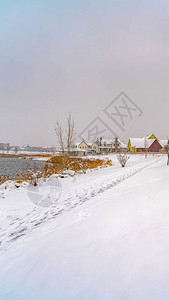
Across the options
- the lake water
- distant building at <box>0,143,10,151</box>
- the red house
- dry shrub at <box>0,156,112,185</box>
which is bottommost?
the lake water

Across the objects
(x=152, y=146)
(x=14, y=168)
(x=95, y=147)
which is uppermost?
(x=95, y=147)

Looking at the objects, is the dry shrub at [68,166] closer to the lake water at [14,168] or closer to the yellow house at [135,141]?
the lake water at [14,168]

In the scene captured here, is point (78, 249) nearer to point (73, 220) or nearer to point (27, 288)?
point (27, 288)

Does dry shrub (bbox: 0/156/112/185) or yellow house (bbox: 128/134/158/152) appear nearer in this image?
dry shrub (bbox: 0/156/112/185)

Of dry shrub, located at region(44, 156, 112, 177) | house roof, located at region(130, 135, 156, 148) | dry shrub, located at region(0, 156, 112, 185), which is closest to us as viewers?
dry shrub, located at region(0, 156, 112, 185)

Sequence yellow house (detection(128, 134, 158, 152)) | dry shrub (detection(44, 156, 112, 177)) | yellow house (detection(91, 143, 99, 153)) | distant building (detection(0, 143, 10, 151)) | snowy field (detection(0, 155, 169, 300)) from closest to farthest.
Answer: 1. snowy field (detection(0, 155, 169, 300))
2. dry shrub (detection(44, 156, 112, 177))
3. yellow house (detection(128, 134, 158, 152))
4. yellow house (detection(91, 143, 99, 153))
5. distant building (detection(0, 143, 10, 151))

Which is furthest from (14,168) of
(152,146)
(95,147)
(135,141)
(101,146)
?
(101,146)

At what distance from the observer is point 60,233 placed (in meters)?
3.18

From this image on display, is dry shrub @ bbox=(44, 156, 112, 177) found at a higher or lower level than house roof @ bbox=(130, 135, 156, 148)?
lower

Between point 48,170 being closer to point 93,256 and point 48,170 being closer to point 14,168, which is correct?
point 14,168

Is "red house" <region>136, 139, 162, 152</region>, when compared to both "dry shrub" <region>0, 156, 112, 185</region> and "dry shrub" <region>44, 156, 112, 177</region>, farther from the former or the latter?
"dry shrub" <region>0, 156, 112, 185</region>

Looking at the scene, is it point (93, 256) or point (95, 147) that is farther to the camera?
point (95, 147)

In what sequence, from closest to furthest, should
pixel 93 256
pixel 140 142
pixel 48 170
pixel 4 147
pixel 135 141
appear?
pixel 93 256
pixel 48 170
pixel 140 142
pixel 135 141
pixel 4 147

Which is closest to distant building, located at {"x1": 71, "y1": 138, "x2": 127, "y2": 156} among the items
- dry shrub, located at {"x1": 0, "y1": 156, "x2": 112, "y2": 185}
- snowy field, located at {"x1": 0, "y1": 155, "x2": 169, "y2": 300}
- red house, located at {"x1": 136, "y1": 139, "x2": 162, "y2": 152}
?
red house, located at {"x1": 136, "y1": 139, "x2": 162, "y2": 152}
